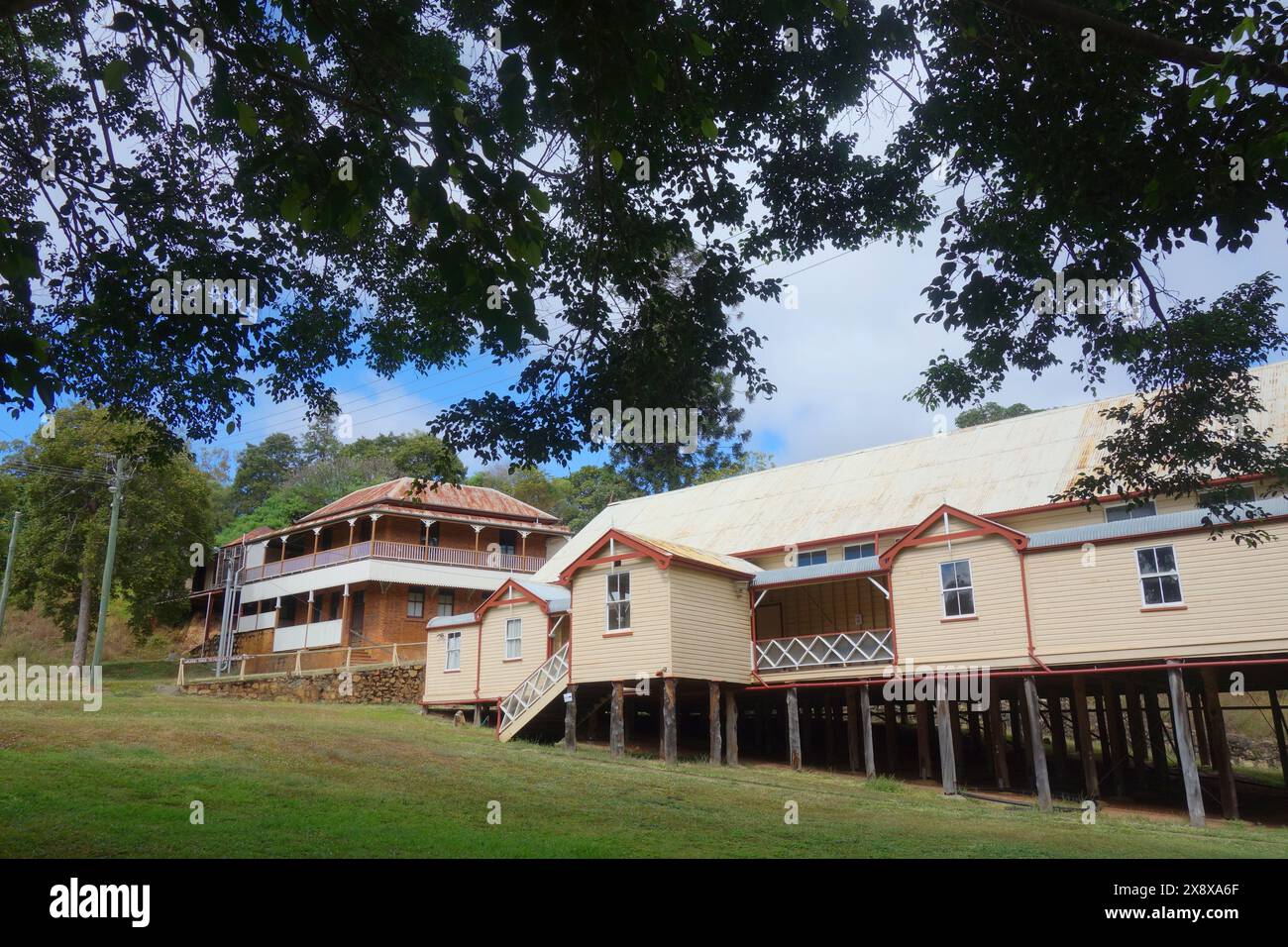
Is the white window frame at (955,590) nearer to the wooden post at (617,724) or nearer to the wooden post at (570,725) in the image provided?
the wooden post at (617,724)

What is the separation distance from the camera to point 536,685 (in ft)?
85.7

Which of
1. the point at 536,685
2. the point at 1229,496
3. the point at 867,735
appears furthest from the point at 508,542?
the point at 1229,496

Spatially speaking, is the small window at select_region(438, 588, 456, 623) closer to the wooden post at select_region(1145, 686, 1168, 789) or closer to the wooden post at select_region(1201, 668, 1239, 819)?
the wooden post at select_region(1145, 686, 1168, 789)

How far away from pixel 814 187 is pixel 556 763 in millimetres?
13361

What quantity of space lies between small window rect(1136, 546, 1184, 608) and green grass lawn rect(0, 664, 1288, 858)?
4.19m

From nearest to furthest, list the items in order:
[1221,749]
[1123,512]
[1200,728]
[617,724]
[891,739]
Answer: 1. [1221,749]
2. [1123,512]
3. [617,724]
4. [891,739]
5. [1200,728]

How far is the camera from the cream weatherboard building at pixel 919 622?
19.1 m

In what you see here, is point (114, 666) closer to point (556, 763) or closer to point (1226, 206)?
point (556, 763)

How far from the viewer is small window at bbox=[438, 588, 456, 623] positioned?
4250 centimetres

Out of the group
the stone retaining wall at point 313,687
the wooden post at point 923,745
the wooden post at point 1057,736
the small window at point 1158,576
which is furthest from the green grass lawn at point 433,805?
the stone retaining wall at point 313,687

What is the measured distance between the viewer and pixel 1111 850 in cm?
1308
